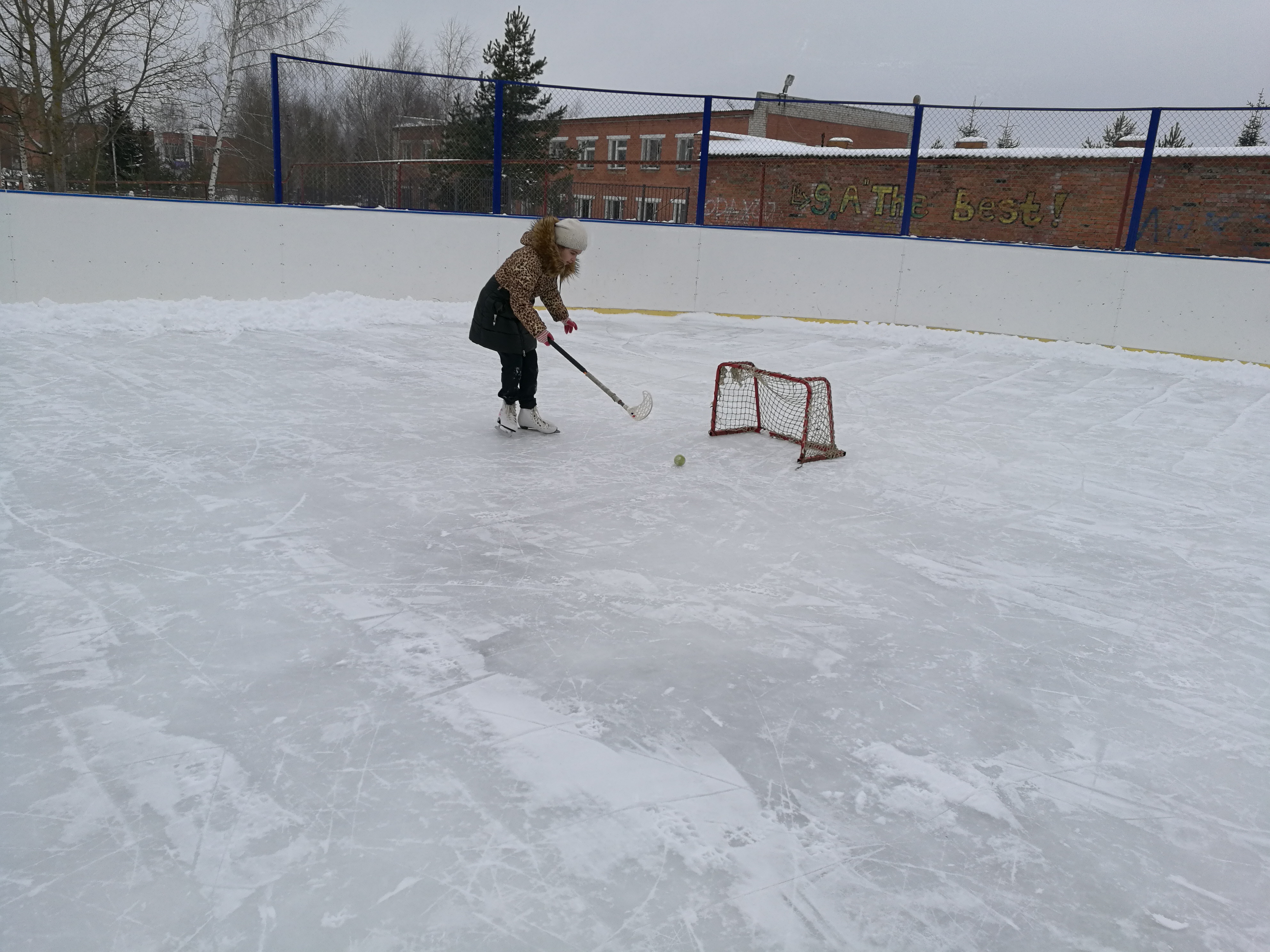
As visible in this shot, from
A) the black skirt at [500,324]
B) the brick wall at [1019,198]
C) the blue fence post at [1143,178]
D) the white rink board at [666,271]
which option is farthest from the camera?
the brick wall at [1019,198]

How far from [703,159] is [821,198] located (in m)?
7.22

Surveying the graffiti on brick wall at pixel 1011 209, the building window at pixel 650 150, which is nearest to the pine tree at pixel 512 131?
the building window at pixel 650 150

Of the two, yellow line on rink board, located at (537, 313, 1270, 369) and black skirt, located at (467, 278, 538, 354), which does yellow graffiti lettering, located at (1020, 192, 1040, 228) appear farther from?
black skirt, located at (467, 278, 538, 354)

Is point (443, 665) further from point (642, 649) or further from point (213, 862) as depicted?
point (213, 862)

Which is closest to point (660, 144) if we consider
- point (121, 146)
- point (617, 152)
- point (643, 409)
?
point (617, 152)

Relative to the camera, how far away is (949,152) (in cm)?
1025

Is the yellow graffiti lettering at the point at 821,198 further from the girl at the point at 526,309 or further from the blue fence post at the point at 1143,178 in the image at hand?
the girl at the point at 526,309

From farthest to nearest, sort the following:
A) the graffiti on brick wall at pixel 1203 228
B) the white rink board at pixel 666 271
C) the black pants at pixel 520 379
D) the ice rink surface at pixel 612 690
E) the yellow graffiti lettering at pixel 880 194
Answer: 1. the yellow graffiti lettering at pixel 880 194
2. the graffiti on brick wall at pixel 1203 228
3. the white rink board at pixel 666 271
4. the black pants at pixel 520 379
5. the ice rink surface at pixel 612 690

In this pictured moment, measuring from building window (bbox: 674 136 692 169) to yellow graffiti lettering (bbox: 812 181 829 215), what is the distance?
5.81m

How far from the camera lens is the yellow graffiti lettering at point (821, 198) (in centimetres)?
1573

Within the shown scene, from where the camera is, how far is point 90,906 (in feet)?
4.96

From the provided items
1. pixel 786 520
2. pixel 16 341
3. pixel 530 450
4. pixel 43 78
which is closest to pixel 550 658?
pixel 786 520

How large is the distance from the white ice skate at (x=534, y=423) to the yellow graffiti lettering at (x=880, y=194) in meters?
12.4

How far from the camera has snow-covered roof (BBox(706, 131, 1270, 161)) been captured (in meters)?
10.5
